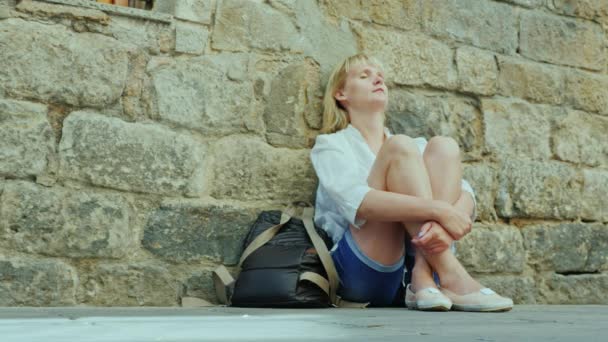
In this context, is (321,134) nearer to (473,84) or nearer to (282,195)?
(282,195)

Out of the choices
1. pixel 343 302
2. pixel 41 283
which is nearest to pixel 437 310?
pixel 343 302

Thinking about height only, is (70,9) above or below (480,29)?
below

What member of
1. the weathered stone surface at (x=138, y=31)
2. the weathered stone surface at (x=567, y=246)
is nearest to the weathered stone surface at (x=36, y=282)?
the weathered stone surface at (x=138, y=31)

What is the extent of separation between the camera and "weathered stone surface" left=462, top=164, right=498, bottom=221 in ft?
11.8

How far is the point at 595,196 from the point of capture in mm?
3916

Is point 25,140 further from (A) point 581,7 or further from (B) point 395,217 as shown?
(A) point 581,7

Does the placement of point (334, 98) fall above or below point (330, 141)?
above

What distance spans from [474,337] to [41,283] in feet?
5.43

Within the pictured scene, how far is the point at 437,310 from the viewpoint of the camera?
8.55 ft

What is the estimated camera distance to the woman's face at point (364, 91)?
10.6 feet

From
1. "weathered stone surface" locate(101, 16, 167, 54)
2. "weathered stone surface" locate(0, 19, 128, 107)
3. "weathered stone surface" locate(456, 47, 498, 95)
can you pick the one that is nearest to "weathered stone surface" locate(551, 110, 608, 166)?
"weathered stone surface" locate(456, 47, 498, 95)

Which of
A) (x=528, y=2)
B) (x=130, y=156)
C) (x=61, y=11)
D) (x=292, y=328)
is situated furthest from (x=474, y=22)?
(x=292, y=328)

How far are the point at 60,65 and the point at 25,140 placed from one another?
301mm

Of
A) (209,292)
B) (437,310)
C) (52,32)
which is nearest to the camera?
(437,310)
